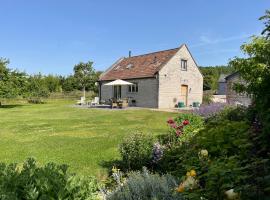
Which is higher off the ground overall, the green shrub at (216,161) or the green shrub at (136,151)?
the green shrub at (216,161)

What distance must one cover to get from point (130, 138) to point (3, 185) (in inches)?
147

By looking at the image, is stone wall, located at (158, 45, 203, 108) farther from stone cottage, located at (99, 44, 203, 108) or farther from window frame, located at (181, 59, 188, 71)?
window frame, located at (181, 59, 188, 71)

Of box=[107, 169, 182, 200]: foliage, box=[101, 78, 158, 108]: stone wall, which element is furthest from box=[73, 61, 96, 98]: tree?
box=[107, 169, 182, 200]: foliage

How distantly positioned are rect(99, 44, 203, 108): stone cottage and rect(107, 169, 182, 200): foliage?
82.5 ft

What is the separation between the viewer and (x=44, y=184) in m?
3.01

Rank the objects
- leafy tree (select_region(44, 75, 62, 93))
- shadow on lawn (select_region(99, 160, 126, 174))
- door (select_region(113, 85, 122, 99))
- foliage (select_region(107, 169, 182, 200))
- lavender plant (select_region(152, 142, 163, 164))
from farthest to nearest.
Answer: leafy tree (select_region(44, 75, 62, 93)) < door (select_region(113, 85, 122, 99)) < shadow on lawn (select_region(99, 160, 126, 174)) < lavender plant (select_region(152, 142, 163, 164)) < foliage (select_region(107, 169, 182, 200))

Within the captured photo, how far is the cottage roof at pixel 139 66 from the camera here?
101ft

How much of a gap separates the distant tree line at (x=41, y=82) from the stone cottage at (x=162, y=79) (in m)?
9.59

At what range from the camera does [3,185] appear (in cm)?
309

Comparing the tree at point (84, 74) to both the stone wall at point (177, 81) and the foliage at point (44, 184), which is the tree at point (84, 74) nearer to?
the stone wall at point (177, 81)

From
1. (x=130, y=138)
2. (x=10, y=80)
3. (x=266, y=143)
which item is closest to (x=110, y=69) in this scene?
(x=10, y=80)

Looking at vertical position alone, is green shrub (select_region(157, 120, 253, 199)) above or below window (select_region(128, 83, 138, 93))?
below

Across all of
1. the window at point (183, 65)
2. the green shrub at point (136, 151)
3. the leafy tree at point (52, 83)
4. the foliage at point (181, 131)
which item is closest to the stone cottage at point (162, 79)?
the window at point (183, 65)

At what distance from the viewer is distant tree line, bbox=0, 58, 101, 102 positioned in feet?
105
